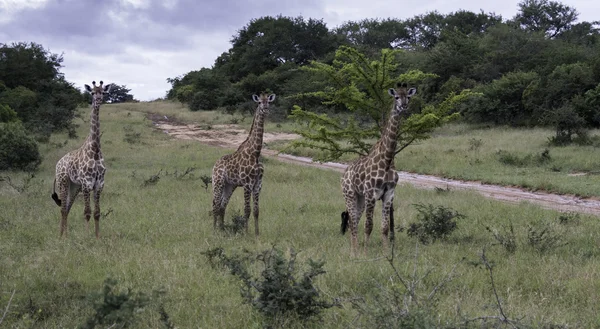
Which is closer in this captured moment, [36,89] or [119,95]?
[36,89]

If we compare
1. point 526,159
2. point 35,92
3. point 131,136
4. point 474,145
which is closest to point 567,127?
point 474,145

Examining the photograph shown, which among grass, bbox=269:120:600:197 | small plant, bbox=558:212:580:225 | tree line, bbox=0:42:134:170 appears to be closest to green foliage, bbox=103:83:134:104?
tree line, bbox=0:42:134:170

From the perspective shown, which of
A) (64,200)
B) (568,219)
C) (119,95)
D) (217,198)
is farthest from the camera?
(119,95)

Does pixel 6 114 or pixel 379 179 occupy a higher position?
pixel 6 114

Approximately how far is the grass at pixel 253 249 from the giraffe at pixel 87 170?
20.3 inches

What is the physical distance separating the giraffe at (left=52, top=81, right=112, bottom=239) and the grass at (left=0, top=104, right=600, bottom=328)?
1.69ft

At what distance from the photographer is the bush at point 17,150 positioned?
1864 cm

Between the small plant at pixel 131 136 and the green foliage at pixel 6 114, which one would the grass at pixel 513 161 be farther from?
the green foliage at pixel 6 114

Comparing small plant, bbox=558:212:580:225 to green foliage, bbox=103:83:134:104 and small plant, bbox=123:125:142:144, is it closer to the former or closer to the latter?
small plant, bbox=123:125:142:144

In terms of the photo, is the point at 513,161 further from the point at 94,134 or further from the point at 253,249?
the point at 94,134

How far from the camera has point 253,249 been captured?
347 inches

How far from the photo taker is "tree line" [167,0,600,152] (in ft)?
91.2

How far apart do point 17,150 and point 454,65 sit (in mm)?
31307

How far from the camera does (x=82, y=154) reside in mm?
10125
